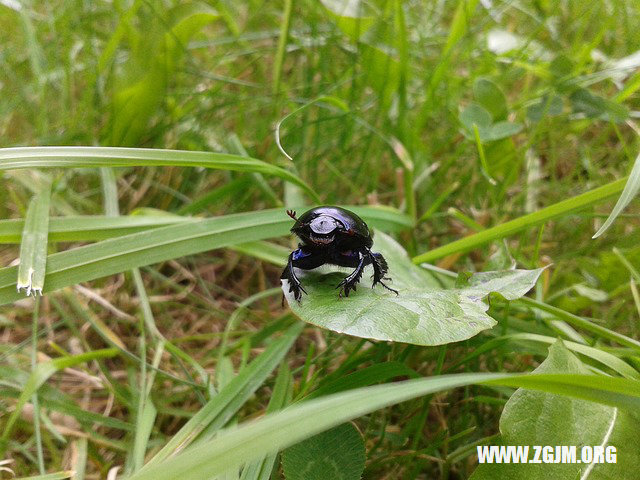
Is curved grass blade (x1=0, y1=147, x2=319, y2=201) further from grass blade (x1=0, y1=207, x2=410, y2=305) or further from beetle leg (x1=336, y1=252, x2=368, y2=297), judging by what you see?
beetle leg (x1=336, y1=252, x2=368, y2=297)

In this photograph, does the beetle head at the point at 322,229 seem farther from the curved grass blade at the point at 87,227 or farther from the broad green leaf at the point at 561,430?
the broad green leaf at the point at 561,430

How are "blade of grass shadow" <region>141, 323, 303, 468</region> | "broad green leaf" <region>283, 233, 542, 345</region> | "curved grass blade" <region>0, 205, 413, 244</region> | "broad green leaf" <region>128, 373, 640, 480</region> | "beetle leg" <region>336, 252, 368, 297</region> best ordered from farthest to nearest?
"curved grass blade" <region>0, 205, 413, 244</region> → "beetle leg" <region>336, 252, 368, 297</region> → "blade of grass shadow" <region>141, 323, 303, 468</region> → "broad green leaf" <region>283, 233, 542, 345</region> → "broad green leaf" <region>128, 373, 640, 480</region>

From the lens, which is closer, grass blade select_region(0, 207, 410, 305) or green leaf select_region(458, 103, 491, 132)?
grass blade select_region(0, 207, 410, 305)

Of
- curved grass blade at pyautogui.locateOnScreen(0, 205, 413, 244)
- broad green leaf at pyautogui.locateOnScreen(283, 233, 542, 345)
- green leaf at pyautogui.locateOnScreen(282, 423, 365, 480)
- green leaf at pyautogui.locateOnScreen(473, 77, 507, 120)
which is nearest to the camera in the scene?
broad green leaf at pyautogui.locateOnScreen(283, 233, 542, 345)

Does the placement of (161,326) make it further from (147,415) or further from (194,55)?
(194,55)

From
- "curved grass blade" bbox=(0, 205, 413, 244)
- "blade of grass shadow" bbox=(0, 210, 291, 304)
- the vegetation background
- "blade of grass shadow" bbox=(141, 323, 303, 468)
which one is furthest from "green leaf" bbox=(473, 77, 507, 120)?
"blade of grass shadow" bbox=(141, 323, 303, 468)

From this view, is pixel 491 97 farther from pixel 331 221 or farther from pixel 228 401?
pixel 228 401

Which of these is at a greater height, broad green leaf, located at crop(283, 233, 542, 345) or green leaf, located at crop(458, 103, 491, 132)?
green leaf, located at crop(458, 103, 491, 132)

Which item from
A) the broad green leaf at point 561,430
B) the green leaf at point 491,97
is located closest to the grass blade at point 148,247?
the broad green leaf at point 561,430
